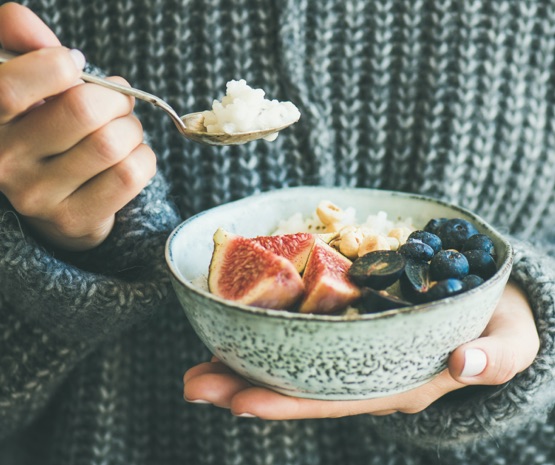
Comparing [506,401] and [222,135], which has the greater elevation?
[222,135]

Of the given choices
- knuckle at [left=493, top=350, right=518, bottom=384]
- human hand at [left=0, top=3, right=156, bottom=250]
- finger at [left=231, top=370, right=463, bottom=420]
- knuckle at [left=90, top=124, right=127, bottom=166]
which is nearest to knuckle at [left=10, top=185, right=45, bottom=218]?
human hand at [left=0, top=3, right=156, bottom=250]

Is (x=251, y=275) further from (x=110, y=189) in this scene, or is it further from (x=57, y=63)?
(x=57, y=63)

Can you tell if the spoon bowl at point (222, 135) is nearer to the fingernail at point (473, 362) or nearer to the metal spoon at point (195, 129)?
the metal spoon at point (195, 129)

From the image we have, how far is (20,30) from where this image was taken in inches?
25.8

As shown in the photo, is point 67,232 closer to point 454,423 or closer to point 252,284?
point 252,284

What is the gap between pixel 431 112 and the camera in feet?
3.45

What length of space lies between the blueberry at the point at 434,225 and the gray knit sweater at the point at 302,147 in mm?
194

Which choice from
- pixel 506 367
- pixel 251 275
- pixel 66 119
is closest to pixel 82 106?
pixel 66 119

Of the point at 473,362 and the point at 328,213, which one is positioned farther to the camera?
the point at 328,213

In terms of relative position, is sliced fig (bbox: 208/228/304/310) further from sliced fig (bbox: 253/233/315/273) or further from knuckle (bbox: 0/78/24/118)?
knuckle (bbox: 0/78/24/118)

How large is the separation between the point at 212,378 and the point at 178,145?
19.1 inches

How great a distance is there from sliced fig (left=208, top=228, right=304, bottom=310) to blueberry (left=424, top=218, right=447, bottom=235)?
252 mm

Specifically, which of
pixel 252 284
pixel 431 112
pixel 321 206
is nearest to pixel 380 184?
pixel 431 112

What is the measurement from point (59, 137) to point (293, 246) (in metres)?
0.32
